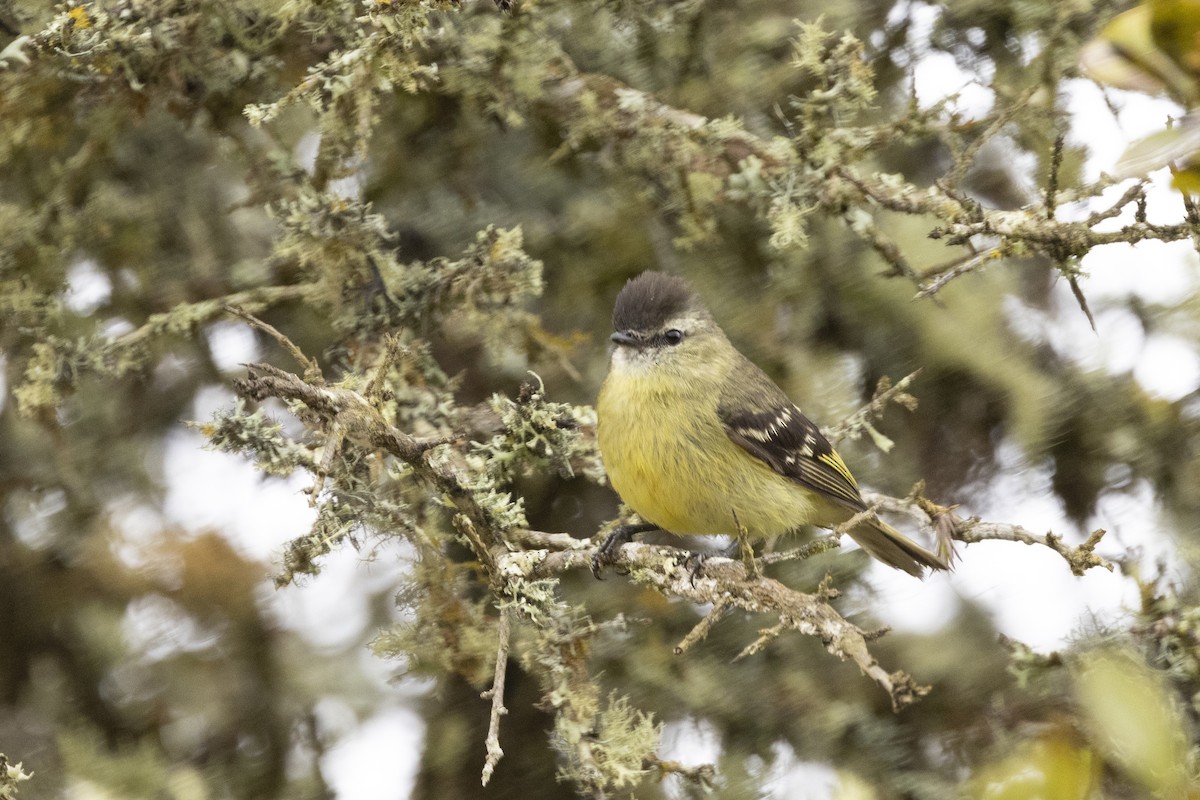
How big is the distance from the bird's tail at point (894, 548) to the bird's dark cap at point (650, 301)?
92 centimetres

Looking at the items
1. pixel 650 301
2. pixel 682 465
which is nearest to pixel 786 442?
pixel 682 465

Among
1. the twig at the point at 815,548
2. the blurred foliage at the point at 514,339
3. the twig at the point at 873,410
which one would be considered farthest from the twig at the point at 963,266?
the twig at the point at 815,548

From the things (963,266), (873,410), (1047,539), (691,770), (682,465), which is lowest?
(691,770)

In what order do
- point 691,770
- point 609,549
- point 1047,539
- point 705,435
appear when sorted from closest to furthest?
point 1047,539
point 691,770
point 609,549
point 705,435

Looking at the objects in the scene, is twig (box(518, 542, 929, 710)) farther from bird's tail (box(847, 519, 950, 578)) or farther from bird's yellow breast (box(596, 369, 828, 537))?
bird's tail (box(847, 519, 950, 578))

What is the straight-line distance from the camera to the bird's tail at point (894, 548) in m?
3.42

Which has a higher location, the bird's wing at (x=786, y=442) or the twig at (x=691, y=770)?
the bird's wing at (x=786, y=442)

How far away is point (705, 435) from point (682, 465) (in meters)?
0.16

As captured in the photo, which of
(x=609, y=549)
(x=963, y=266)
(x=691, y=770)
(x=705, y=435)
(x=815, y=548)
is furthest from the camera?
(x=705, y=435)

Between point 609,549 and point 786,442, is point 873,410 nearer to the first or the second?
point 786,442

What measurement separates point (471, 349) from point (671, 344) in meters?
0.65

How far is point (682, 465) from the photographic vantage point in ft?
10.6

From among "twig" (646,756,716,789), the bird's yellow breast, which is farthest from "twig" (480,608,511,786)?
the bird's yellow breast

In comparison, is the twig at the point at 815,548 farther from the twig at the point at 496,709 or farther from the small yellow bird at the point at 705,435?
the small yellow bird at the point at 705,435
